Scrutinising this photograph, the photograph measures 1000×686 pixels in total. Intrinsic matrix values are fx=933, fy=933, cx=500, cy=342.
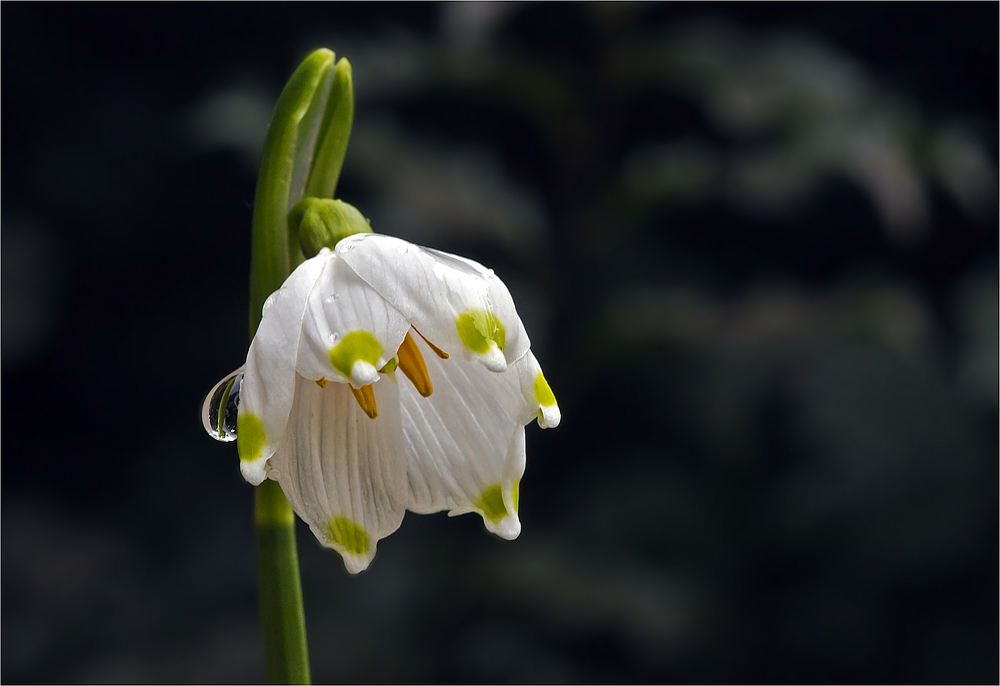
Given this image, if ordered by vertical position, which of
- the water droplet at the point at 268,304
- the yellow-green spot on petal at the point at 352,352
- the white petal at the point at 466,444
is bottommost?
the white petal at the point at 466,444

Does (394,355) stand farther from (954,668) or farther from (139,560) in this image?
(954,668)

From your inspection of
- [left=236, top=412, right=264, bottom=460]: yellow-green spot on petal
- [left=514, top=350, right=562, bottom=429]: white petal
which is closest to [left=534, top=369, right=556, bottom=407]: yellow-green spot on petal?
[left=514, top=350, right=562, bottom=429]: white petal

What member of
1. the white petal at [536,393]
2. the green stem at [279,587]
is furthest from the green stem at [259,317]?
the white petal at [536,393]

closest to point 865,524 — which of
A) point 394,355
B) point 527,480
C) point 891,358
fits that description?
point 891,358

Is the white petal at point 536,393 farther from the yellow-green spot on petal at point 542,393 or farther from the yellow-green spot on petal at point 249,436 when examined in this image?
the yellow-green spot on petal at point 249,436

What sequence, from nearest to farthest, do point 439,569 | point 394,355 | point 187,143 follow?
point 394,355 → point 439,569 → point 187,143

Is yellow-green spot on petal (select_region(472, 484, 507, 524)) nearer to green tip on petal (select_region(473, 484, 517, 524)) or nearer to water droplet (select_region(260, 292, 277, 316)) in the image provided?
green tip on petal (select_region(473, 484, 517, 524))

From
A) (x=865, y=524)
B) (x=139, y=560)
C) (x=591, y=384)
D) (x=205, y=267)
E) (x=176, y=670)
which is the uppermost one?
(x=205, y=267)

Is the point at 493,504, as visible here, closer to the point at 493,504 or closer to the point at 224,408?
the point at 493,504
